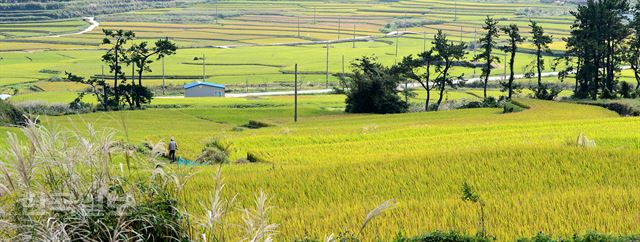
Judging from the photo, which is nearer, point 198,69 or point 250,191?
point 250,191

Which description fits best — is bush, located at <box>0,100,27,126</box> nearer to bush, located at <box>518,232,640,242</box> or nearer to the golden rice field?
the golden rice field

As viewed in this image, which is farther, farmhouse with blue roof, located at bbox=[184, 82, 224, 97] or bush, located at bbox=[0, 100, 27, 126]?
→ farmhouse with blue roof, located at bbox=[184, 82, 224, 97]

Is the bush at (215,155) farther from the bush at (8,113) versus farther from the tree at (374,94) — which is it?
the tree at (374,94)

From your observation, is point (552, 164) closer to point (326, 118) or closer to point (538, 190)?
point (538, 190)

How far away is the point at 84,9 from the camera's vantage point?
148250 mm

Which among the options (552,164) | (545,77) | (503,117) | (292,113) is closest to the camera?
(552,164)

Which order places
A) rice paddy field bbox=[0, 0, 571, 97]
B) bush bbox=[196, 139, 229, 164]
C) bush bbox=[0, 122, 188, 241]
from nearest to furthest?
bush bbox=[0, 122, 188, 241] < bush bbox=[196, 139, 229, 164] < rice paddy field bbox=[0, 0, 571, 97]

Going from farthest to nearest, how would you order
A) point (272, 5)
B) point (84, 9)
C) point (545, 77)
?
point (272, 5) → point (84, 9) → point (545, 77)

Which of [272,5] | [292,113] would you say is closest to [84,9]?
[272,5]

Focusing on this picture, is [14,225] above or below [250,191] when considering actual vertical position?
above

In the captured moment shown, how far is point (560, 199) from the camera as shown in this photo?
1096cm

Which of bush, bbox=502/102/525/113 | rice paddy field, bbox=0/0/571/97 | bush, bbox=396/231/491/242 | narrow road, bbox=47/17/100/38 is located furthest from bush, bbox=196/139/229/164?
narrow road, bbox=47/17/100/38

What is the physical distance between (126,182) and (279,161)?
1185cm

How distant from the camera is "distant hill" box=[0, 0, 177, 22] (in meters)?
138
